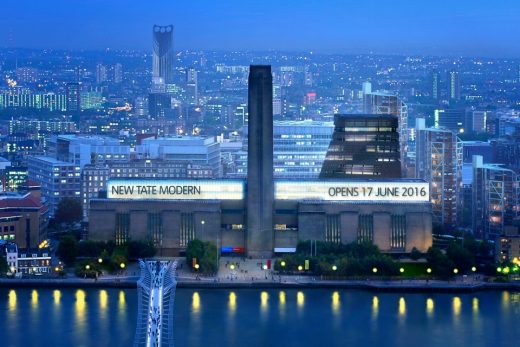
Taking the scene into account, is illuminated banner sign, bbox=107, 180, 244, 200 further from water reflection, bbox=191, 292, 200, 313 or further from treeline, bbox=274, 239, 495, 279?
water reflection, bbox=191, 292, 200, 313

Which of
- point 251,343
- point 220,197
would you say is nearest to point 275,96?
point 220,197

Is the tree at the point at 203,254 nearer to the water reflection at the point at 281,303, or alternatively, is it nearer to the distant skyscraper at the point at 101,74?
the water reflection at the point at 281,303

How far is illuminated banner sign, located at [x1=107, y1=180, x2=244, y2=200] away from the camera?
31.6 metres

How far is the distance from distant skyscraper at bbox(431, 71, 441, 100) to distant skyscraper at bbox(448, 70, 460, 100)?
0.86 m

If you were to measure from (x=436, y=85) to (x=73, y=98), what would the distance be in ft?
61.2

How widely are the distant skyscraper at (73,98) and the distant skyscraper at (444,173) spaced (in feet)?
119

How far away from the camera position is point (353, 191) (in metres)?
31.7

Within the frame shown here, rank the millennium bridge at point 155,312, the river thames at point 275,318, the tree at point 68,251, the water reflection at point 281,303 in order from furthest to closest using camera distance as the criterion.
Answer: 1. the tree at point 68,251
2. the water reflection at point 281,303
3. the river thames at point 275,318
4. the millennium bridge at point 155,312

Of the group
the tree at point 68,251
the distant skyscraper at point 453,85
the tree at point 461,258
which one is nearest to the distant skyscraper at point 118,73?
the distant skyscraper at point 453,85

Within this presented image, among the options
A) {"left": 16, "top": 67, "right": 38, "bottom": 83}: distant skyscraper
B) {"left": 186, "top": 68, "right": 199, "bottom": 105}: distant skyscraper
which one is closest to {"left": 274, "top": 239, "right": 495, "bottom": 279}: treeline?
{"left": 186, "top": 68, "right": 199, "bottom": 105}: distant skyscraper

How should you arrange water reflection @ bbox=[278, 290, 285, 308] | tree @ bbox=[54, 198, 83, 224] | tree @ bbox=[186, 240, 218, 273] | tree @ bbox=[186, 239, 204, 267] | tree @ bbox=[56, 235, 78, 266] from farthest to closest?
tree @ bbox=[54, 198, 83, 224], tree @ bbox=[56, 235, 78, 266], tree @ bbox=[186, 239, 204, 267], tree @ bbox=[186, 240, 218, 273], water reflection @ bbox=[278, 290, 285, 308]

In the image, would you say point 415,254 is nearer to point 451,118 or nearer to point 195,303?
point 195,303

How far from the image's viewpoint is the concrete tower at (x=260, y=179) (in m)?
31.1

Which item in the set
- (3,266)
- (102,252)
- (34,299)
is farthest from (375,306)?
(3,266)
